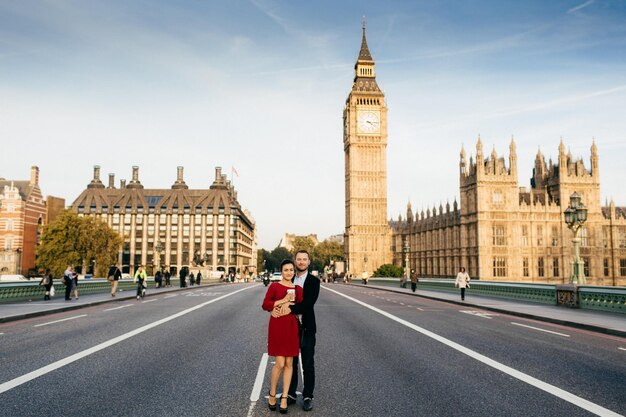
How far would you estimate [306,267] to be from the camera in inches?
260

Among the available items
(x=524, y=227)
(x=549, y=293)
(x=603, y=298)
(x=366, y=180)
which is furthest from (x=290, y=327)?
(x=366, y=180)

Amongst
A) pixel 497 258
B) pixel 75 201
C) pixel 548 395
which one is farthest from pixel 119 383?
pixel 75 201

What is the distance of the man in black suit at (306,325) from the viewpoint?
20.8 feet

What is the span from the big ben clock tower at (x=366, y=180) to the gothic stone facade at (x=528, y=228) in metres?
25.4

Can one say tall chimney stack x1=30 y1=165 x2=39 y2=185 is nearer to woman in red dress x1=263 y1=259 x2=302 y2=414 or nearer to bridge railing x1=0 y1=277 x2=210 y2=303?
bridge railing x1=0 y1=277 x2=210 y2=303

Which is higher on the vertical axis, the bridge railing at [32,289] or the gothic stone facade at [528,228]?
the gothic stone facade at [528,228]

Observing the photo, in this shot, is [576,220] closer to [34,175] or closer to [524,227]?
[524,227]

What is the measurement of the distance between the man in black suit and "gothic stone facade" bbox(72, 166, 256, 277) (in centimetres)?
11200

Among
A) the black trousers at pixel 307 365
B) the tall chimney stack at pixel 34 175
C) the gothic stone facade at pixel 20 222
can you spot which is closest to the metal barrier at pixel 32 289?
the black trousers at pixel 307 365

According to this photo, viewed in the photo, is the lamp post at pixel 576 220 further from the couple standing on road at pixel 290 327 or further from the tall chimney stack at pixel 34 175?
the tall chimney stack at pixel 34 175

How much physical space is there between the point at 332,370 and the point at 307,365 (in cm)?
241

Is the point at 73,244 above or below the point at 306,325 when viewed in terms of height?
above

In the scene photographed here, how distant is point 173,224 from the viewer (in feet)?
394

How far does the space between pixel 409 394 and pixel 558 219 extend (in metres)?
76.3
